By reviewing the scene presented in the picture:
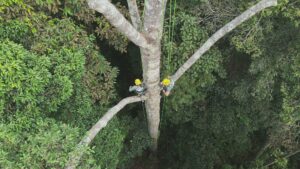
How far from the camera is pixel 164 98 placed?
832cm

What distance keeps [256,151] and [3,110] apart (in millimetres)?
7643

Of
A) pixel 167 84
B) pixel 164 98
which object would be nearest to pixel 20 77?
pixel 167 84

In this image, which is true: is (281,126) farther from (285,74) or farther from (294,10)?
(294,10)

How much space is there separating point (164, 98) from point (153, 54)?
101 inches

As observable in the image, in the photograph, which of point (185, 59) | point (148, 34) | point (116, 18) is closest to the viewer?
point (116, 18)

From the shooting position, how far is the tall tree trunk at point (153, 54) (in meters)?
5.18

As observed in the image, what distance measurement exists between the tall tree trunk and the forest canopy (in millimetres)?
251

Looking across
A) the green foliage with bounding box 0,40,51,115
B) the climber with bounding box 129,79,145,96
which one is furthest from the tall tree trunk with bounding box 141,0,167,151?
the green foliage with bounding box 0,40,51,115

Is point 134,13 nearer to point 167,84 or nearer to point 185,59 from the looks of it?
point 167,84

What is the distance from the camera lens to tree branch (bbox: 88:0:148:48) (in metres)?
4.34

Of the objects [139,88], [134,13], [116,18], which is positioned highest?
[134,13]

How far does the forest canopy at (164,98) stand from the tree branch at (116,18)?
0.84 meters

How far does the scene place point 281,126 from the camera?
320 inches

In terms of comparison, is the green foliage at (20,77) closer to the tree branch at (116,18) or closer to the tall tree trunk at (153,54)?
the tree branch at (116,18)
